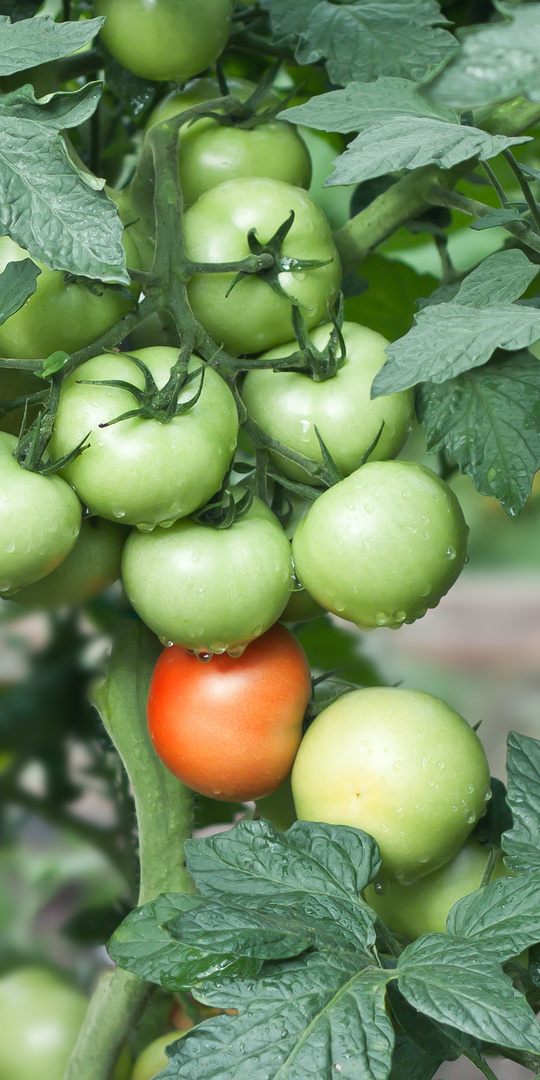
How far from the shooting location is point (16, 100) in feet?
1.05

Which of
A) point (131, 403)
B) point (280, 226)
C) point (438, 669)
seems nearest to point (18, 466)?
point (131, 403)

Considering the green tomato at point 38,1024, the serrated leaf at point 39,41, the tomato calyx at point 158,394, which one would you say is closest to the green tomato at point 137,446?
the tomato calyx at point 158,394

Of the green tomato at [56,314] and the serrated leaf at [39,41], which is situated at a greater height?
the serrated leaf at [39,41]

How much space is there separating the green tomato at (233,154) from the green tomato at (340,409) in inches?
3.6

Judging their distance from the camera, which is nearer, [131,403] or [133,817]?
[131,403]

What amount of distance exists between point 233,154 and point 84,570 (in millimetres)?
205

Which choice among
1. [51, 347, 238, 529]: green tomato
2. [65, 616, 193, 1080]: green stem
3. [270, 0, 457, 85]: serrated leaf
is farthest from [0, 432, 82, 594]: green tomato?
[270, 0, 457, 85]: serrated leaf

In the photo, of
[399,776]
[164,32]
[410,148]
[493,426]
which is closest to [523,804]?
[399,776]

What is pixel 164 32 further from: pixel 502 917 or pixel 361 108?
pixel 502 917

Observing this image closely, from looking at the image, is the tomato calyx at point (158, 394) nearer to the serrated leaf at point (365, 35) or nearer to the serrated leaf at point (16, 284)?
the serrated leaf at point (16, 284)

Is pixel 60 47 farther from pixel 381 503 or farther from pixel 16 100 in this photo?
pixel 381 503

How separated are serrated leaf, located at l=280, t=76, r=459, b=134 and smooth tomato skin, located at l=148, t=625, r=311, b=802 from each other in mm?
215

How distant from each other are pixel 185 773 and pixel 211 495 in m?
0.13

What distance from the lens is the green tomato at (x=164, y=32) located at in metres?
0.39
